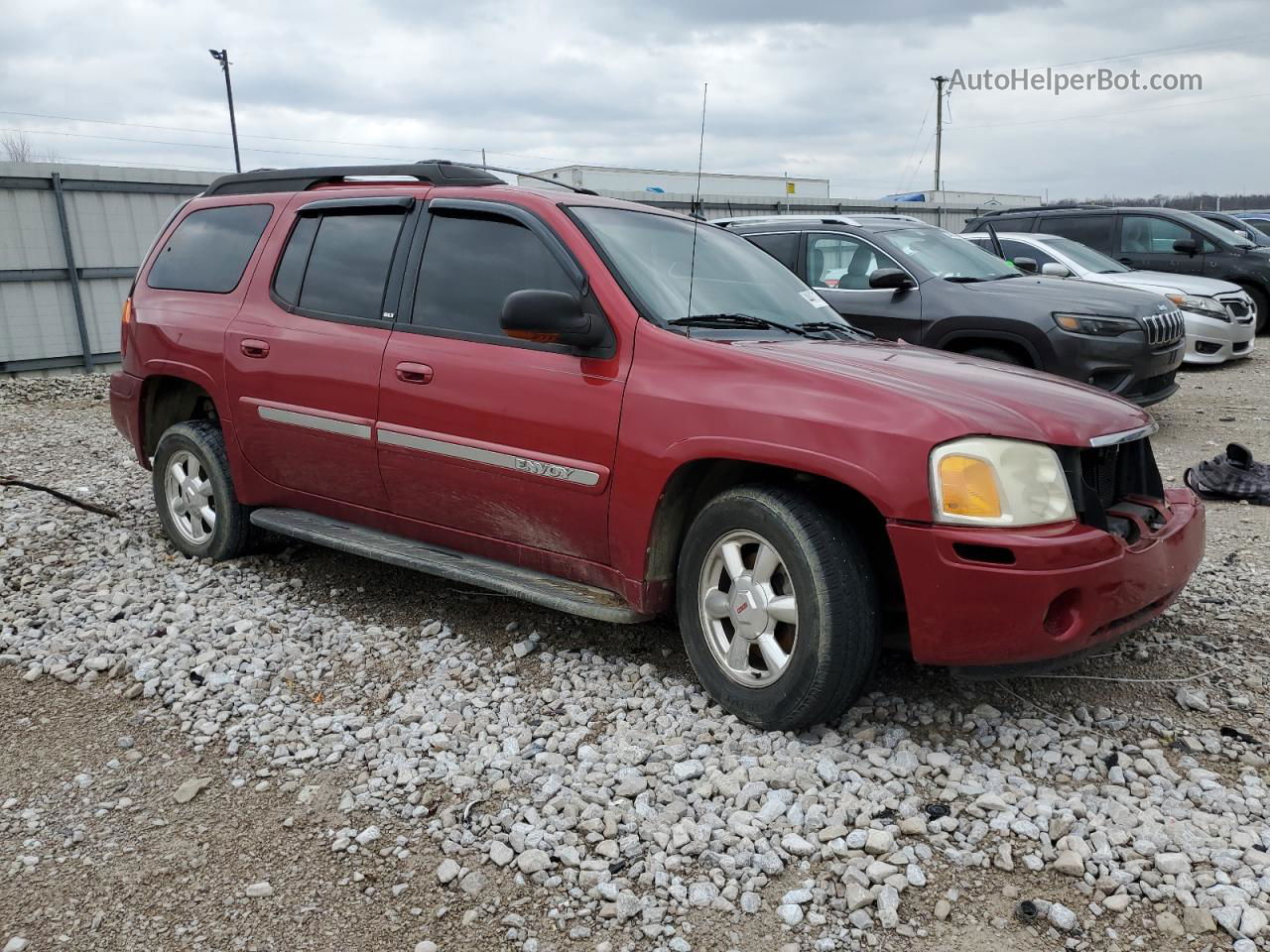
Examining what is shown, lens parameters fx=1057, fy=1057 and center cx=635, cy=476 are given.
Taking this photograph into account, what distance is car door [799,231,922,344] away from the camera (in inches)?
317

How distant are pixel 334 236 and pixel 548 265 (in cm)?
129

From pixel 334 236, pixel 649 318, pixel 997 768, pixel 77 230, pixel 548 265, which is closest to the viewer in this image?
pixel 997 768

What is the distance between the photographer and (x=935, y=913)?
263 cm

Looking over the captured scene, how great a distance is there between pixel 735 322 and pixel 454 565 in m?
1.43

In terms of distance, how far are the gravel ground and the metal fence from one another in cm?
887

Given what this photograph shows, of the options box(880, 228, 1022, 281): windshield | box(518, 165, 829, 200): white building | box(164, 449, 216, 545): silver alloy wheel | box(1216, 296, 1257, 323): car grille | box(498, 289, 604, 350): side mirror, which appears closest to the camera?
box(498, 289, 604, 350): side mirror

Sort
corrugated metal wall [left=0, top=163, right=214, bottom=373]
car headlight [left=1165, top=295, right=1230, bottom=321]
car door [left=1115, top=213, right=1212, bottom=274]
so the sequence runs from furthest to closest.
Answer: car door [left=1115, top=213, right=1212, bottom=274] → corrugated metal wall [left=0, top=163, right=214, bottom=373] → car headlight [left=1165, top=295, right=1230, bottom=321]

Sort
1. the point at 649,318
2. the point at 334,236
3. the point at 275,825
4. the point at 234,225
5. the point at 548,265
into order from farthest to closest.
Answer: the point at 234,225, the point at 334,236, the point at 548,265, the point at 649,318, the point at 275,825

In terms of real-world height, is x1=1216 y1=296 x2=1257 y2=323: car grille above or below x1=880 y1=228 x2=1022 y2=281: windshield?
below

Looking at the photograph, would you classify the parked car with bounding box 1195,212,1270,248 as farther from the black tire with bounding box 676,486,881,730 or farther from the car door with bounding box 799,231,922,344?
the black tire with bounding box 676,486,881,730

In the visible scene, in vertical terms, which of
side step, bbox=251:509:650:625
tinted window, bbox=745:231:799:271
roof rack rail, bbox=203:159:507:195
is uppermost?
roof rack rail, bbox=203:159:507:195

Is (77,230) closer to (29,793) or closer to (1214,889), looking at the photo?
(29,793)

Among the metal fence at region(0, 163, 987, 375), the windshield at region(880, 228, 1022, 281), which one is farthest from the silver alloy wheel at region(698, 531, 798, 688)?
the metal fence at region(0, 163, 987, 375)

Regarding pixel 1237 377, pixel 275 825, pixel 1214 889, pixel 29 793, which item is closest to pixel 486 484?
pixel 275 825
